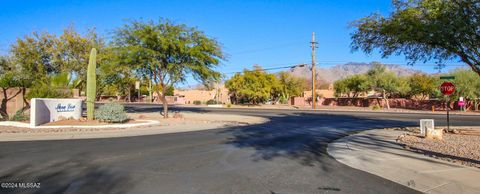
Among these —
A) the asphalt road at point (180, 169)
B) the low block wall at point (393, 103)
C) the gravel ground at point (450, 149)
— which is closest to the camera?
the asphalt road at point (180, 169)

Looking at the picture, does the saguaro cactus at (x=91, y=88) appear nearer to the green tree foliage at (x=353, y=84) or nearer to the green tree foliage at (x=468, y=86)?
the green tree foliage at (x=468, y=86)

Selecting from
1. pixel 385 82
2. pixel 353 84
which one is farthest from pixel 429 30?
pixel 353 84

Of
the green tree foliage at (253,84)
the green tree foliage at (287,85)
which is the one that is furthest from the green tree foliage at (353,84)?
the green tree foliage at (253,84)

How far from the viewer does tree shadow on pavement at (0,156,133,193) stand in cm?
615

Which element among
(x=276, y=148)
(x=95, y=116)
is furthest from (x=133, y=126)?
(x=276, y=148)

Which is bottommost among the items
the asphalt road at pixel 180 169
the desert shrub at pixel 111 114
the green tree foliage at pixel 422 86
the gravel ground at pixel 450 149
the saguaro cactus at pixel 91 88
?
the asphalt road at pixel 180 169

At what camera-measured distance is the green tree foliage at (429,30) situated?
11.3 m

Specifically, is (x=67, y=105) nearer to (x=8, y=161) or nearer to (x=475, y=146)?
(x=8, y=161)

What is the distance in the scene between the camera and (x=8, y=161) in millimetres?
8680

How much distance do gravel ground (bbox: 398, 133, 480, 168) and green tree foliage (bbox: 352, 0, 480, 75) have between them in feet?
11.7

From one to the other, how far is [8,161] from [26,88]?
1862 centimetres

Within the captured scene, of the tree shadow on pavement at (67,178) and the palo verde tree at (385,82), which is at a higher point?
the palo verde tree at (385,82)

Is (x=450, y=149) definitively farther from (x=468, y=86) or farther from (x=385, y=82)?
(x=385, y=82)

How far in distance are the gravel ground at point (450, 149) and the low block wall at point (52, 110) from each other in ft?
54.9
